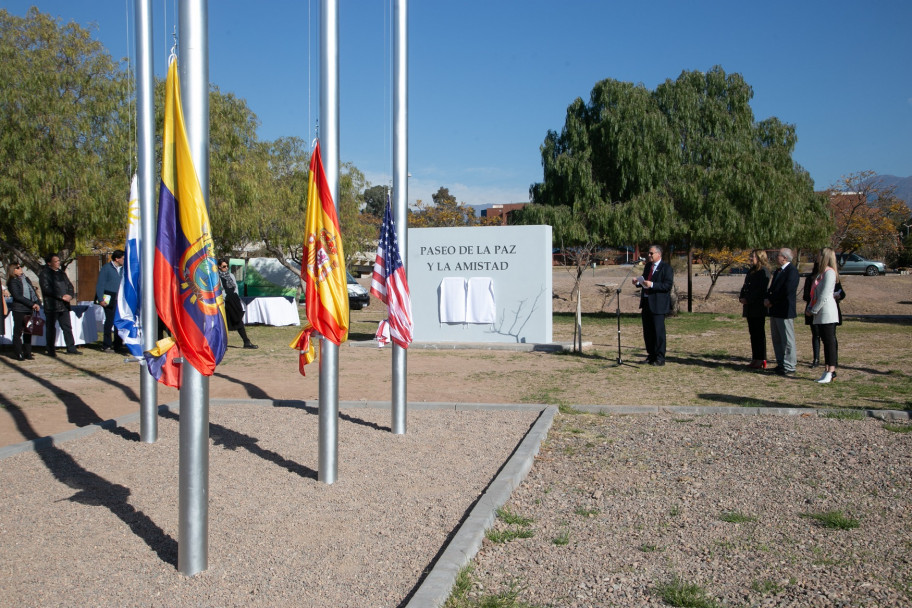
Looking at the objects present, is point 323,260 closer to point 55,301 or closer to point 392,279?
point 392,279

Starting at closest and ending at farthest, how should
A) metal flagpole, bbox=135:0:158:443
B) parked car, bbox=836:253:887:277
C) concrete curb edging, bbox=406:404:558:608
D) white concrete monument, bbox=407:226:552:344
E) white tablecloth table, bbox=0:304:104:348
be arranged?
concrete curb edging, bbox=406:404:558:608
metal flagpole, bbox=135:0:158:443
white tablecloth table, bbox=0:304:104:348
white concrete monument, bbox=407:226:552:344
parked car, bbox=836:253:887:277

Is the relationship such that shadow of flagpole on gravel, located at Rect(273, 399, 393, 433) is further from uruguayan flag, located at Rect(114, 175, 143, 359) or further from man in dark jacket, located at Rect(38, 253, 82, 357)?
man in dark jacket, located at Rect(38, 253, 82, 357)

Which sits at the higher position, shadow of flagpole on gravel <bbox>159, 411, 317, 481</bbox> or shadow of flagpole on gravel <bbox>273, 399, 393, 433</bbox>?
shadow of flagpole on gravel <bbox>273, 399, 393, 433</bbox>

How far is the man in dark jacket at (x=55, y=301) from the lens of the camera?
1438 centimetres

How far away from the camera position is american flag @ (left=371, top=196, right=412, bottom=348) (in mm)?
7277

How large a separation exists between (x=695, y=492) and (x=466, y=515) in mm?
1791

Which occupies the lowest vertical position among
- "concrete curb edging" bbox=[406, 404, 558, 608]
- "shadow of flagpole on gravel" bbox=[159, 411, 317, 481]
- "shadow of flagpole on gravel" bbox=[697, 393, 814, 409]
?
"shadow of flagpole on gravel" bbox=[159, 411, 317, 481]

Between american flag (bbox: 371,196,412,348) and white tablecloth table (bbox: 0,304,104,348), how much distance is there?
34.1 feet

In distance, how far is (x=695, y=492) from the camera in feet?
18.5

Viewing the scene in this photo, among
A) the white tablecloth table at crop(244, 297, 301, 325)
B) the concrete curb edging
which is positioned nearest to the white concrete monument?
the white tablecloth table at crop(244, 297, 301, 325)

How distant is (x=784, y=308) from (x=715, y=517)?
6.99 metres

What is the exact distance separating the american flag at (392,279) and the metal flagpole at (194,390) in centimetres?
324

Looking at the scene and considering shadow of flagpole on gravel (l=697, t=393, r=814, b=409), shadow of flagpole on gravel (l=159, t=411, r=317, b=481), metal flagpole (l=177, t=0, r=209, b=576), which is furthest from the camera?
shadow of flagpole on gravel (l=697, t=393, r=814, b=409)

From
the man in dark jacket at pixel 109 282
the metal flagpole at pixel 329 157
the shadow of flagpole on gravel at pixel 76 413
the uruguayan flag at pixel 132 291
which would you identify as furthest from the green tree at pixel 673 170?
the metal flagpole at pixel 329 157
